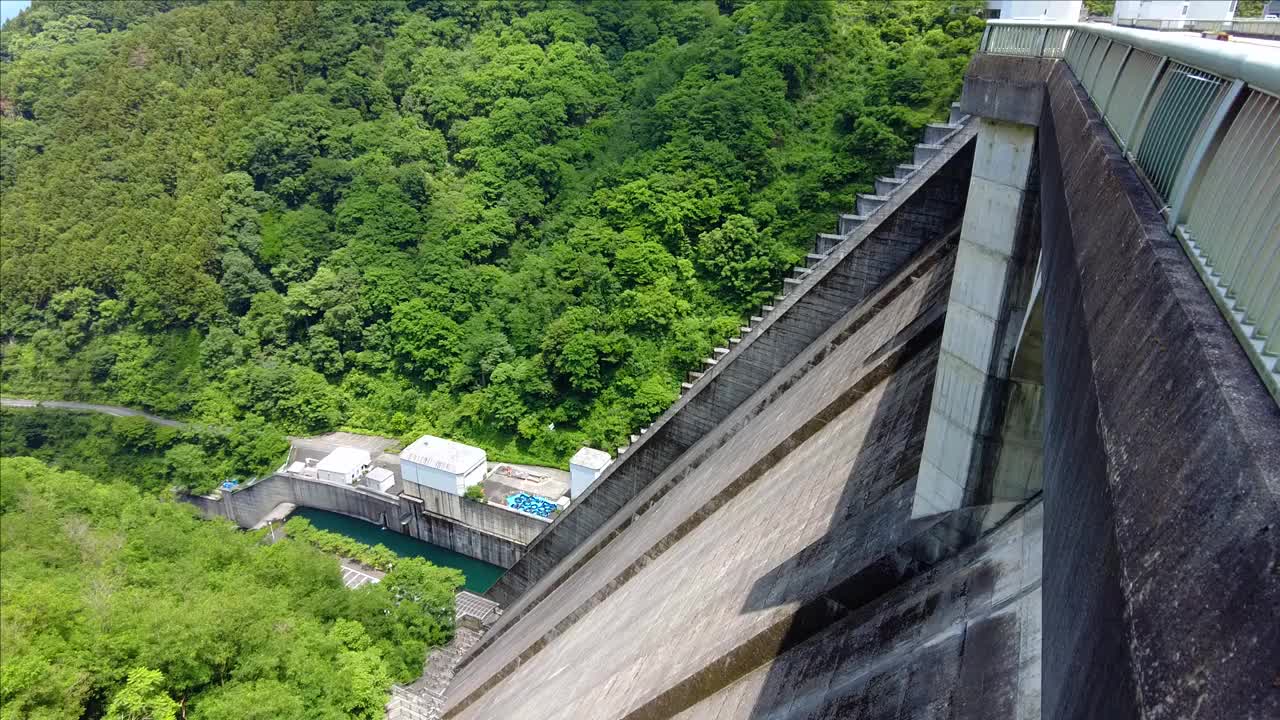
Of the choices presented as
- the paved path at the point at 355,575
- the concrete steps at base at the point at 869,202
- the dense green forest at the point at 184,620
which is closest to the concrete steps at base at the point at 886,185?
the concrete steps at base at the point at 869,202

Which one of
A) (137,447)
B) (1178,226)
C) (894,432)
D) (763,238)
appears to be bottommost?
(137,447)

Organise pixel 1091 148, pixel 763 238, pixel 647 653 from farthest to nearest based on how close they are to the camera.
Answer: pixel 763 238, pixel 647 653, pixel 1091 148

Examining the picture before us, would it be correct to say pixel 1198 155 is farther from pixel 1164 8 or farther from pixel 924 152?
pixel 1164 8

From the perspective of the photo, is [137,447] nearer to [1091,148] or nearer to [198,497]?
[198,497]

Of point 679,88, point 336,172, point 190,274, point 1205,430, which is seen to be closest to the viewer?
point 1205,430

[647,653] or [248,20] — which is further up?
[248,20]

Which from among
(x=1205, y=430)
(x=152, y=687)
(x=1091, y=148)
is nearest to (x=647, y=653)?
(x=1091, y=148)

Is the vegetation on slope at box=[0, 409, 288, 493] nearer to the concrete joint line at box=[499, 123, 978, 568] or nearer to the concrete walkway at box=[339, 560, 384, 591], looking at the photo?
the concrete walkway at box=[339, 560, 384, 591]
